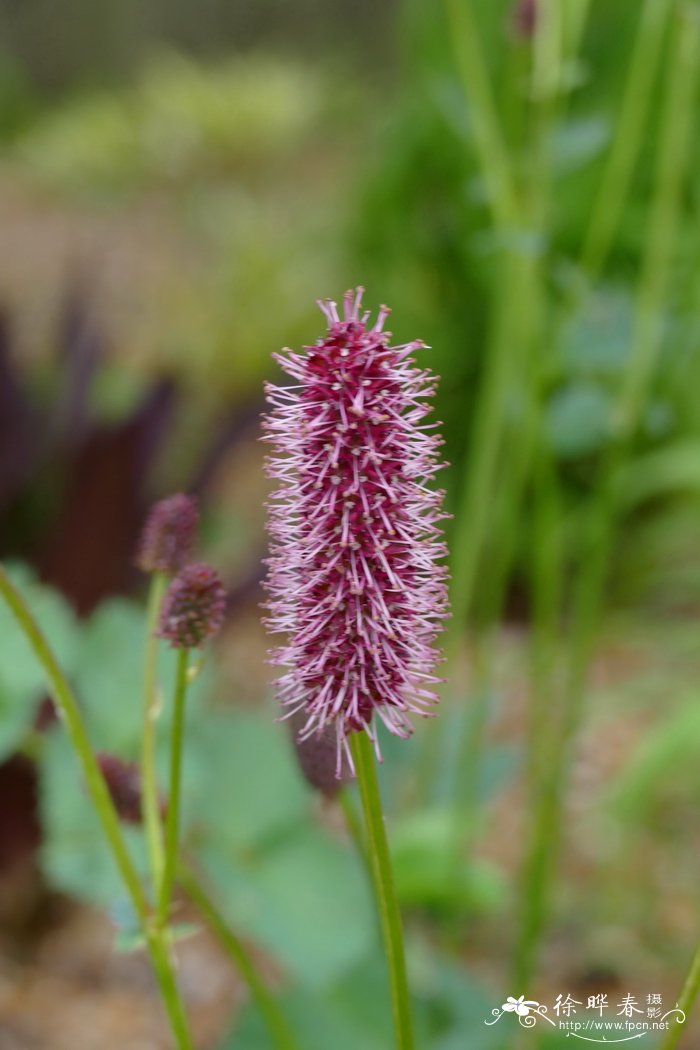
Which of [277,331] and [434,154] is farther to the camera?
[277,331]

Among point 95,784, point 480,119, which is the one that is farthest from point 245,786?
point 480,119

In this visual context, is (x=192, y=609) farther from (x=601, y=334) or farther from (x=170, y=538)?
(x=601, y=334)

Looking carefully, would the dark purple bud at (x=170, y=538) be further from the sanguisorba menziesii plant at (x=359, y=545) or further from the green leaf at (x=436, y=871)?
the green leaf at (x=436, y=871)

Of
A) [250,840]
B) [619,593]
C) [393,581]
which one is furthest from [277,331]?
[393,581]

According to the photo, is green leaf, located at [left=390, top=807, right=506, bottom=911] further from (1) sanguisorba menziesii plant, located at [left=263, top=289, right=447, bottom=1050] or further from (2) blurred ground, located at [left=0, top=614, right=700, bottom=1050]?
(1) sanguisorba menziesii plant, located at [left=263, top=289, right=447, bottom=1050]

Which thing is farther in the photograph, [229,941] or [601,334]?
[601,334]

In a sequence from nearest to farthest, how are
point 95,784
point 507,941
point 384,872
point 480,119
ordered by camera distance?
1. point 384,872
2. point 95,784
3. point 480,119
4. point 507,941

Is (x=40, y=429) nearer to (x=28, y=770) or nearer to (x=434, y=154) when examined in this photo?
(x=28, y=770)
